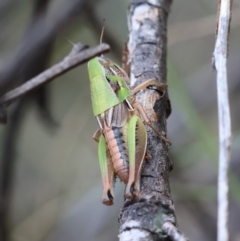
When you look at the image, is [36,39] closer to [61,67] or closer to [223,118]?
[61,67]

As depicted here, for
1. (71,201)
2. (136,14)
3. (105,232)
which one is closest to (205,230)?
(105,232)

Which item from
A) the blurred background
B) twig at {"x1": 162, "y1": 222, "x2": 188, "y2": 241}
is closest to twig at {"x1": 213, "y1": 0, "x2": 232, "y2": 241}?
twig at {"x1": 162, "y1": 222, "x2": 188, "y2": 241}

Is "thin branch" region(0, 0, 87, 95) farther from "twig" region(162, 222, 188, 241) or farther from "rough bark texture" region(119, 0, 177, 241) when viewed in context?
"twig" region(162, 222, 188, 241)

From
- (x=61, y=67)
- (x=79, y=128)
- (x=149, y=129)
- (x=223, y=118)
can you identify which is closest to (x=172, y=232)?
(x=223, y=118)

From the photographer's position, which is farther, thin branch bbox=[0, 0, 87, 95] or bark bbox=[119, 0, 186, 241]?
thin branch bbox=[0, 0, 87, 95]

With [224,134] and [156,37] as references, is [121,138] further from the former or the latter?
[224,134]

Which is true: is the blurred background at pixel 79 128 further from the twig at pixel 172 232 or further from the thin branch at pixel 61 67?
the twig at pixel 172 232

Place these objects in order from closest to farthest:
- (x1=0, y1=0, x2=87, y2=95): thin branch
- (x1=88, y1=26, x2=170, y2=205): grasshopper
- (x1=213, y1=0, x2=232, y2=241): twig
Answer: (x1=213, y1=0, x2=232, y2=241): twig
(x1=88, y1=26, x2=170, y2=205): grasshopper
(x1=0, y1=0, x2=87, y2=95): thin branch

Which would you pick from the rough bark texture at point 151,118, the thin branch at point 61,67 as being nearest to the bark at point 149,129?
the rough bark texture at point 151,118
